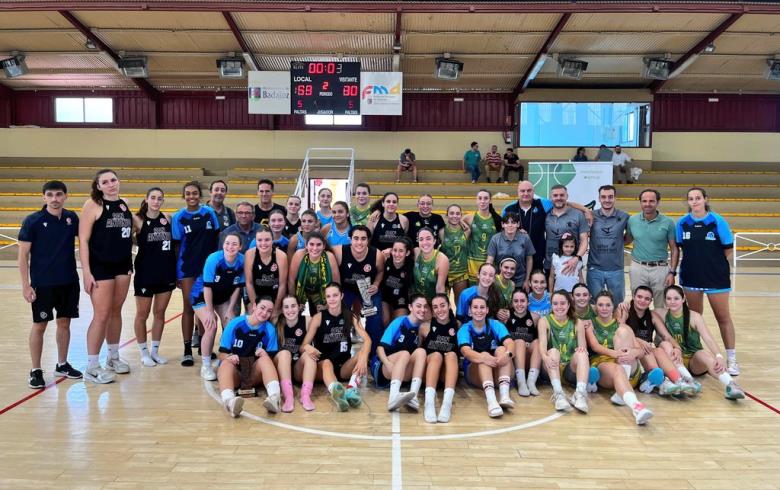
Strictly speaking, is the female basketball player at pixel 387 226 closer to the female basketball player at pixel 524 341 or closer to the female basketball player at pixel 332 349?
the female basketball player at pixel 332 349

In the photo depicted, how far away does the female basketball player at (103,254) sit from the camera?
199 inches

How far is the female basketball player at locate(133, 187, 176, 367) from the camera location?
555 cm

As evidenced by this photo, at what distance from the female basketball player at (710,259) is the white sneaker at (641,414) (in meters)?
1.94

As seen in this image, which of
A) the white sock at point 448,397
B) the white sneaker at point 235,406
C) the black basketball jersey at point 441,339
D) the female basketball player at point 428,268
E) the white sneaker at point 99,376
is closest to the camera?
the white sneaker at point 235,406

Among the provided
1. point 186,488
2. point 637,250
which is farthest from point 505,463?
point 637,250

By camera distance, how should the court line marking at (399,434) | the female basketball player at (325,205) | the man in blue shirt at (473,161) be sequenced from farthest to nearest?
1. the man in blue shirt at (473,161)
2. the female basketball player at (325,205)
3. the court line marking at (399,434)

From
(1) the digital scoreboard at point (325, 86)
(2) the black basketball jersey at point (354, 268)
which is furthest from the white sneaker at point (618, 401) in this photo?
(1) the digital scoreboard at point (325, 86)

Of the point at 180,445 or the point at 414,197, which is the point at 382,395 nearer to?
the point at 180,445

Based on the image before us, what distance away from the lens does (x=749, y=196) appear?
719 inches

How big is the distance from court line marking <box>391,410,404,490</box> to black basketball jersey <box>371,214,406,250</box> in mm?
2107

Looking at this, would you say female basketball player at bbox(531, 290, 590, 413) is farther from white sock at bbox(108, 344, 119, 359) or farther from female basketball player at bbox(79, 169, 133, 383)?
white sock at bbox(108, 344, 119, 359)

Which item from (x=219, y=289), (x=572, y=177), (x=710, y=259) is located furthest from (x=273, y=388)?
(x=572, y=177)

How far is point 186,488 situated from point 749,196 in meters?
19.7

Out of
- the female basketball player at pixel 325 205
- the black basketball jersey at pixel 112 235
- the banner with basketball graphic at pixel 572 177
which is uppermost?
the banner with basketball graphic at pixel 572 177
